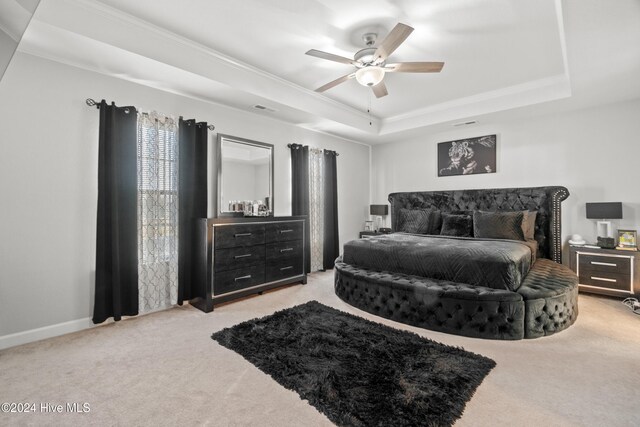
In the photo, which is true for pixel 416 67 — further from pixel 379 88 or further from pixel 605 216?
pixel 605 216

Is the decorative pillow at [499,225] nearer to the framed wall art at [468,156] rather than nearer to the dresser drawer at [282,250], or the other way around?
the framed wall art at [468,156]

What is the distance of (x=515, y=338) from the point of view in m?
2.53

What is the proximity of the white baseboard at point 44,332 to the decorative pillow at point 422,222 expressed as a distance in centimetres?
451

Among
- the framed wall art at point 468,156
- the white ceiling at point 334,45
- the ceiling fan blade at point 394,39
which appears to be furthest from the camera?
the framed wall art at point 468,156

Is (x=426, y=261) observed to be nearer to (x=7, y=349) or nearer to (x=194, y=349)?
(x=194, y=349)

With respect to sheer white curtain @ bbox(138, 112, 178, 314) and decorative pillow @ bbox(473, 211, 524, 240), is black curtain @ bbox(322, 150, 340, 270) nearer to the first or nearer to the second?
decorative pillow @ bbox(473, 211, 524, 240)

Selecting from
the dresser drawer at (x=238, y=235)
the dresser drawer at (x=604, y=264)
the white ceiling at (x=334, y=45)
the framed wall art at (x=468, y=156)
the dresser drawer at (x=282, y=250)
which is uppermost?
the white ceiling at (x=334, y=45)

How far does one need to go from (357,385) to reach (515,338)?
5.07ft

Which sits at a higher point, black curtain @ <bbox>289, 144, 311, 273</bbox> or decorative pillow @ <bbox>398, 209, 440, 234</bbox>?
black curtain @ <bbox>289, 144, 311, 273</bbox>

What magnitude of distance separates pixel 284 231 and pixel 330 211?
146 centimetres

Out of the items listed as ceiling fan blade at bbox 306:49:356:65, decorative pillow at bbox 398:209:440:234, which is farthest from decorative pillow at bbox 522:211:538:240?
ceiling fan blade at bbox 306:49:356:65

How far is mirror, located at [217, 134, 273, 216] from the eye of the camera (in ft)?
13.1

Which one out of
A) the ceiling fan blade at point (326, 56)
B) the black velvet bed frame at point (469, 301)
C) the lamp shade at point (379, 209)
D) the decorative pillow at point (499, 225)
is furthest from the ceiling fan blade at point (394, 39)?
the lamp shade at point (379, 209)

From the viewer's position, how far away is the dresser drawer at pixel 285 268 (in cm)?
406
